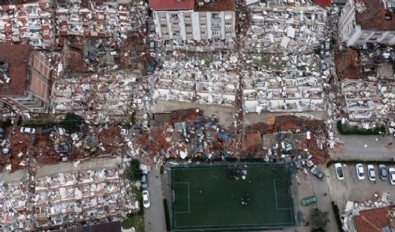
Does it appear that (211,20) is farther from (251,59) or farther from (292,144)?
(292,144)

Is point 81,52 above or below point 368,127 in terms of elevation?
above

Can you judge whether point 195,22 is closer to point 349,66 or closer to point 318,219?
point 349,66

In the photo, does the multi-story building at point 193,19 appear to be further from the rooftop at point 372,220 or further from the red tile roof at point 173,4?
the rooftop at point 372,220

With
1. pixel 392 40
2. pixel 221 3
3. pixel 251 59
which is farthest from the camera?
pixel 251 59

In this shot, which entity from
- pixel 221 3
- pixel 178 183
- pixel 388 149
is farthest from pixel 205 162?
pixel 388 149

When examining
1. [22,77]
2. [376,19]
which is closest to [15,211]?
[22,77]

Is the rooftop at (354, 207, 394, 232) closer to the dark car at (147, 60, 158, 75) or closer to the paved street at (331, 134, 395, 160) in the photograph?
the paved street at (331, 134, 395, 160)
